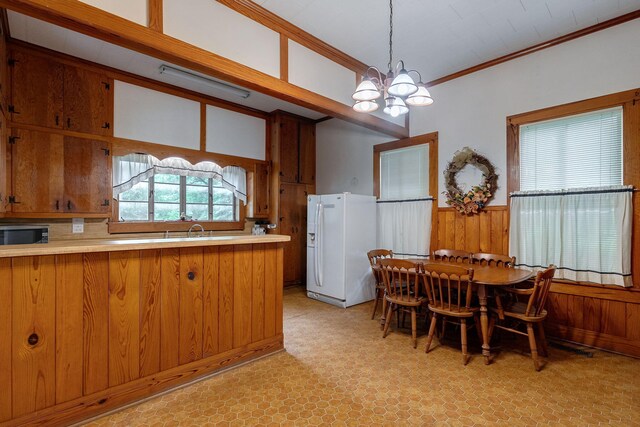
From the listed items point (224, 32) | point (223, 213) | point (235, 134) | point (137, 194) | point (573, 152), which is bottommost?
point (223, 213)

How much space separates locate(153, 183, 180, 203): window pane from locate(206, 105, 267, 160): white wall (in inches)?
29.1

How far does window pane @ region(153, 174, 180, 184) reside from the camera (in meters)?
4.36

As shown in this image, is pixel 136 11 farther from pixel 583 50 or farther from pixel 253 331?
pixel 583 50

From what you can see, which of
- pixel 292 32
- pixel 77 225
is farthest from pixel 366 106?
pixel 77 225

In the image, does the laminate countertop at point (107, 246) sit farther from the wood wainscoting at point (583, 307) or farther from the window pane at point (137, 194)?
the wood wainscoting at point (583, 307)

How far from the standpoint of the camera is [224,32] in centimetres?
244

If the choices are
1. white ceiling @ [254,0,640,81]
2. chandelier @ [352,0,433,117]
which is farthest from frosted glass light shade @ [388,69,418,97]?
white ceiling @ [254,0,640,81]

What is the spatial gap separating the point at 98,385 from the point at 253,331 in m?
1.13

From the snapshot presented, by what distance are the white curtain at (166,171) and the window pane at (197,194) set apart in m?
0.23

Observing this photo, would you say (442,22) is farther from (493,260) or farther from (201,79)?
(201,79)

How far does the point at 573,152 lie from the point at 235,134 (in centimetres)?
430

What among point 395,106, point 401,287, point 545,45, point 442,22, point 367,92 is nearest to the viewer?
point 367,92

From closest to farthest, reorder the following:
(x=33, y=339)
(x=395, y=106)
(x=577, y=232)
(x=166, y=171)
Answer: (x=33, y=339), (x=395, y=106), (x=577, y=232), (x=166, y=171)

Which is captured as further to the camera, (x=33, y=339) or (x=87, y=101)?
(x=87, y=101)
